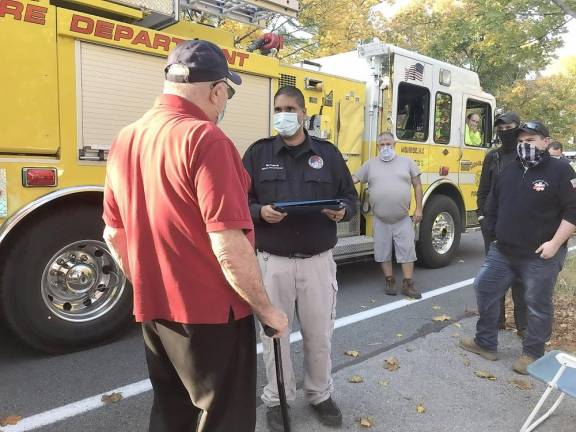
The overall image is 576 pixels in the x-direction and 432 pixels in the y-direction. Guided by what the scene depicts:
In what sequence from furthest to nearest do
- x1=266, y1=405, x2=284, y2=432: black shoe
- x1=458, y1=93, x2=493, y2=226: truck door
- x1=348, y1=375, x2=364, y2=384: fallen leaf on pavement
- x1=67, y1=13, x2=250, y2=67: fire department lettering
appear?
x1=458, y1=93, x2=493, y2=226: truck door, x1=67, y1=13, x2=250, y2=67: fire department lettering, x1=348, y1=375, x2=364, y2=384: fallen leaf on pavement, x1=266, y1=405, x2=284, y2=432: black shoe

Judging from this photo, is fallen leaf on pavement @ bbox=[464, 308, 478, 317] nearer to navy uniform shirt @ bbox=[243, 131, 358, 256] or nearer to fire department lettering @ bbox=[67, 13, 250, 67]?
navy uniform shirt @ bbox=[243, 131, 358, 256]

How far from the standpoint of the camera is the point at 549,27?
793 centimetres

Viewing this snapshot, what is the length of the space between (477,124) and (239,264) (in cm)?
673

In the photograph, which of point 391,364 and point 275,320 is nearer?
point 275,320

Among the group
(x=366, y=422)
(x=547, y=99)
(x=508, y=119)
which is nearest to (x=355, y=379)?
(x=366, y=422)

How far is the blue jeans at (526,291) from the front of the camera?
3488mm

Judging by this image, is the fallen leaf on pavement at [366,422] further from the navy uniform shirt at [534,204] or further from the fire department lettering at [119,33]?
the fire department lettering at [119,33]

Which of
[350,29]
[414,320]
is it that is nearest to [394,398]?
[414,320]

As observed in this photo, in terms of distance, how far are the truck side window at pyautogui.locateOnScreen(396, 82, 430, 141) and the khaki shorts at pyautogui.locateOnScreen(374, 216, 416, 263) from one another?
1.24 m

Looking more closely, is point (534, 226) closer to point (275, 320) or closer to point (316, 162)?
point (316, 162)

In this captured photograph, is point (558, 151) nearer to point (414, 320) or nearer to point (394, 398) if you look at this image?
point (414, 320)

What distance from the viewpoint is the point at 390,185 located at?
17.8 ft

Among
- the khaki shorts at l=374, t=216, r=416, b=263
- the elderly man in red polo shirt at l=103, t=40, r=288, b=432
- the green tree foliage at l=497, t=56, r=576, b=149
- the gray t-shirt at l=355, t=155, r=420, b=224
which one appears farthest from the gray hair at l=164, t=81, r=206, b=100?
the green tree foliage at l=497, t=56, r=576, b=149

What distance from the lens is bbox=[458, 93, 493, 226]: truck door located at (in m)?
7.21
